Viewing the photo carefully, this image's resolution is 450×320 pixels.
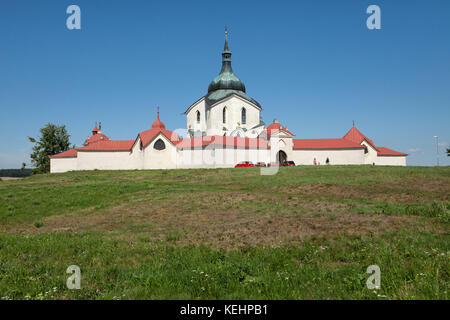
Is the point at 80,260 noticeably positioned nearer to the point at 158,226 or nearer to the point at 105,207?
the point at 158,226

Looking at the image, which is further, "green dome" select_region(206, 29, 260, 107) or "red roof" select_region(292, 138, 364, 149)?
"green dome" select_region(206, 29, 260, 107)

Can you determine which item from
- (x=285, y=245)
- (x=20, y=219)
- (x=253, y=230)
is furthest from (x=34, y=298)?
(x=20, y=219)

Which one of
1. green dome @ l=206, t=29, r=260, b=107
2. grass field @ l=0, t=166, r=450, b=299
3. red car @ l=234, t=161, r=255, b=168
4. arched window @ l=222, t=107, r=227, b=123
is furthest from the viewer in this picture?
green dome @ l=206, t=29, r=260, b=107

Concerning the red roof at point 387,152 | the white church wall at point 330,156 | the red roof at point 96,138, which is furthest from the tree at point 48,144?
the red roof at point 387,152

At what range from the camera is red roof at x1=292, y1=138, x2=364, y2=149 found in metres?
50.2

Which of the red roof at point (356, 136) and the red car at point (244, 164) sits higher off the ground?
the red roof at point (356, 136)

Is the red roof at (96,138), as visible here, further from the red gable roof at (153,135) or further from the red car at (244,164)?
the red car at (244,164)

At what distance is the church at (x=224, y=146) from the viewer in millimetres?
47781

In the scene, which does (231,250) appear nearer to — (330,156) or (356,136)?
(330,156)

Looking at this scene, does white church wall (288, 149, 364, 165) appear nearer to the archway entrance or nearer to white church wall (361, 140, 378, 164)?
the archway entrance

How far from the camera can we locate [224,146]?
4638 cm

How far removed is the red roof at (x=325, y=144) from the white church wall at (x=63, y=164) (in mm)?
42625

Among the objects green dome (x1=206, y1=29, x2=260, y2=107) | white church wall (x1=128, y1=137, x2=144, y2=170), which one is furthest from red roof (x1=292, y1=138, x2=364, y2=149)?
white church wall (x1=128, y1=137, x2=144, y2=170)

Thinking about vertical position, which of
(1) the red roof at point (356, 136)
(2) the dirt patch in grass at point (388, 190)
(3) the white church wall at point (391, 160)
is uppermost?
(1) the red roof at point (356, 136)
